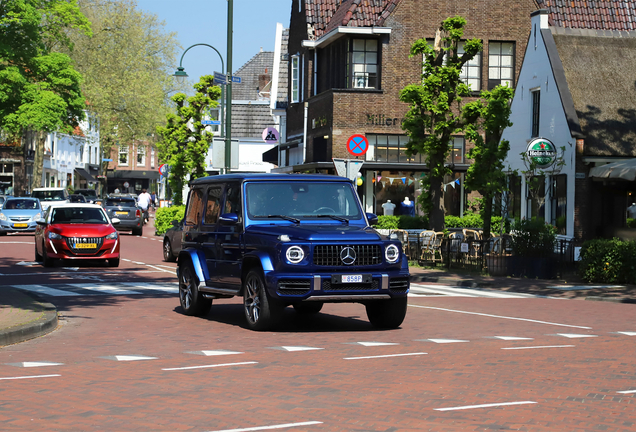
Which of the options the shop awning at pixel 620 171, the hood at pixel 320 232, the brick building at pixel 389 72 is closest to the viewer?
the hood at pixel 320 232

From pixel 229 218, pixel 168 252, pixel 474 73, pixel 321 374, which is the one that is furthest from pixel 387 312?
pixel 474 73

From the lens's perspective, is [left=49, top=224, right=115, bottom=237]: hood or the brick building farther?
the brick building

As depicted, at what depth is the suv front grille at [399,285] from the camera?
12.1 m

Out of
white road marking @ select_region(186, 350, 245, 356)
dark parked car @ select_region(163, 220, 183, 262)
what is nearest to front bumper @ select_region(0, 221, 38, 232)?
dark parked car @ select_region(163, 220, 183, 262)

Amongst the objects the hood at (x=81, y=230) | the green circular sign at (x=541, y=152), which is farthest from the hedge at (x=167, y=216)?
the green circular sign at (x=541, y=152)

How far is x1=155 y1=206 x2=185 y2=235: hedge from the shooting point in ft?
134

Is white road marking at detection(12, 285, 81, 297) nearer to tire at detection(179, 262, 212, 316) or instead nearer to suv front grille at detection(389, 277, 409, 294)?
tire at detection(179, 262, 212, 316)

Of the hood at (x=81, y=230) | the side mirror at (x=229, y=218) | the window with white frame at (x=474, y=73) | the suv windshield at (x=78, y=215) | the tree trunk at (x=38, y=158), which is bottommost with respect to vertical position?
the hood at (x=81, y=230)

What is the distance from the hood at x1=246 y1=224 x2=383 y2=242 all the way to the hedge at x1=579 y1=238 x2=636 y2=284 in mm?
10235

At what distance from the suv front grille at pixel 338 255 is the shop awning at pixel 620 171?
12318 millimetres

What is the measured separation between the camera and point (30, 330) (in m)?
11.5

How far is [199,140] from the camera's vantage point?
46000mm

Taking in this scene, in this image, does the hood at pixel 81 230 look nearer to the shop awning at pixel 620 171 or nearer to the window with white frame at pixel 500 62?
the shop awning at pixel 620 171

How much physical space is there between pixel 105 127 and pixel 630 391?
6844 centimetres
